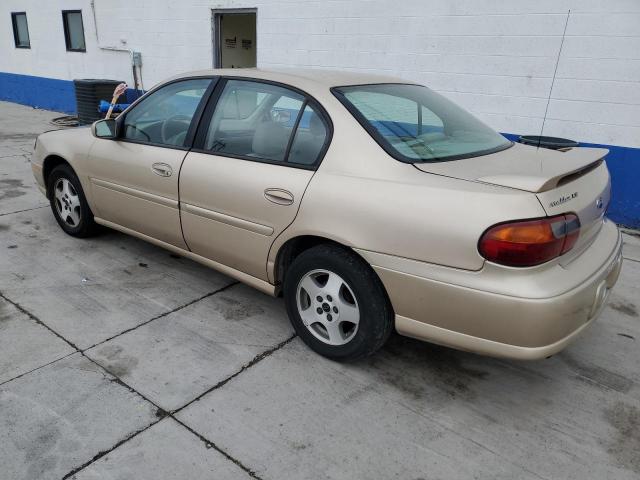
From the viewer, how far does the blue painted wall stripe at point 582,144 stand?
17.5ft

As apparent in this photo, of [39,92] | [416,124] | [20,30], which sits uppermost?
[20,30]

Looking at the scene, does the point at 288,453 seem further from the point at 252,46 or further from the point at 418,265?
the point at 252,46

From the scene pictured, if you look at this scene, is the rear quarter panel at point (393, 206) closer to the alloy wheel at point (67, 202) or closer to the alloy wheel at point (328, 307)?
the alloy wheel at point (328, 307)

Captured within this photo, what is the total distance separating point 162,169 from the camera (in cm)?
344

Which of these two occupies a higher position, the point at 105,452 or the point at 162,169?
the point at 162,169

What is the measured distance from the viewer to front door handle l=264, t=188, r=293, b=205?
2.77 meters

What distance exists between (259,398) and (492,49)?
197 inches

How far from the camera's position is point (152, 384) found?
2670 millimetres

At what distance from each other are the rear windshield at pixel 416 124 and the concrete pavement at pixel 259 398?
1.22m

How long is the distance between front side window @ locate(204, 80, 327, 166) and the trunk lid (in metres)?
0.68

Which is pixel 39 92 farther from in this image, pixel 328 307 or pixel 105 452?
pixel 105 452

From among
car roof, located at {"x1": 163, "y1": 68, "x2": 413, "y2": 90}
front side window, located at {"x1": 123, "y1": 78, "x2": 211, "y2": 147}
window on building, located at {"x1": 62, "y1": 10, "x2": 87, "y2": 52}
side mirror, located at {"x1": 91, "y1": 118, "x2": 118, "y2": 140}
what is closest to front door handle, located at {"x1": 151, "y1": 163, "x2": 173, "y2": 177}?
front side window, located at {"x1": 123, "y1": 78, "x2": 211, "y2": 147}

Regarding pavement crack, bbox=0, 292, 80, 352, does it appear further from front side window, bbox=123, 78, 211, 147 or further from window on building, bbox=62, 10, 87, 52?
window on building, bbox=62, 10, 87, 52

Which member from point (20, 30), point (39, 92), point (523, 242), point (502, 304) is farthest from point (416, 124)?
point (20, 30)
